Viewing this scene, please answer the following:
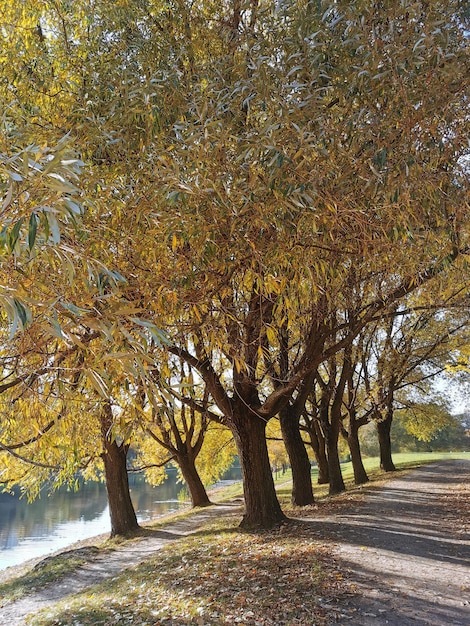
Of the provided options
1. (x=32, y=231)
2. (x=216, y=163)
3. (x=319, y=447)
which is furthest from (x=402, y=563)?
(x=319, y=447)

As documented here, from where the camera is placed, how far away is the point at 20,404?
4.67 metres

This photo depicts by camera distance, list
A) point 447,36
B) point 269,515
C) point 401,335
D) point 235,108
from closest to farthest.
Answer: point 447,36 → point 235,108 → point 269,515 → point 401,335

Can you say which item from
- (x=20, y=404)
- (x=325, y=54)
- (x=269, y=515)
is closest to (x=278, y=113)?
(x=325, y=54)

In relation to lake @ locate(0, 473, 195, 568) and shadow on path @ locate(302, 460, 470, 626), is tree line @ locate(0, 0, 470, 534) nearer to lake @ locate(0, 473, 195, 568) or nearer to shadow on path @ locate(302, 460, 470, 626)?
shadow on path @ locate(302, 460, 470, 626)

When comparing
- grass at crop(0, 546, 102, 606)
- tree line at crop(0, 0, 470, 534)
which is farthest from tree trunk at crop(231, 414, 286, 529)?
tree line at crop(0, 0, 470, 534)

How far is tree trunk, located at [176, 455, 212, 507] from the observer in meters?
17.4

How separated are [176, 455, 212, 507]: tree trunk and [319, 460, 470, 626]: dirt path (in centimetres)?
688

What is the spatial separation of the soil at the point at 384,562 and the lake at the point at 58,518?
7.80 m

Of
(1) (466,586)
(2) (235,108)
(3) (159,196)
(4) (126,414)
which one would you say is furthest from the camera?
(1) (466,586)

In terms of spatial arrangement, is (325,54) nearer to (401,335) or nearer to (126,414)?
(126,414)

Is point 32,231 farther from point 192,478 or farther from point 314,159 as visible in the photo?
point 192,478

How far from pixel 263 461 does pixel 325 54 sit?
7243 millimetres

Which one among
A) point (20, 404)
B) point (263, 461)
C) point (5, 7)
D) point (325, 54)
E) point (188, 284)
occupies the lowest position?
point (263, 461)

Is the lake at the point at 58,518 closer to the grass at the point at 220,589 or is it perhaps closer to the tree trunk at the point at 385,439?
the tree trunk at the point at 385,439
